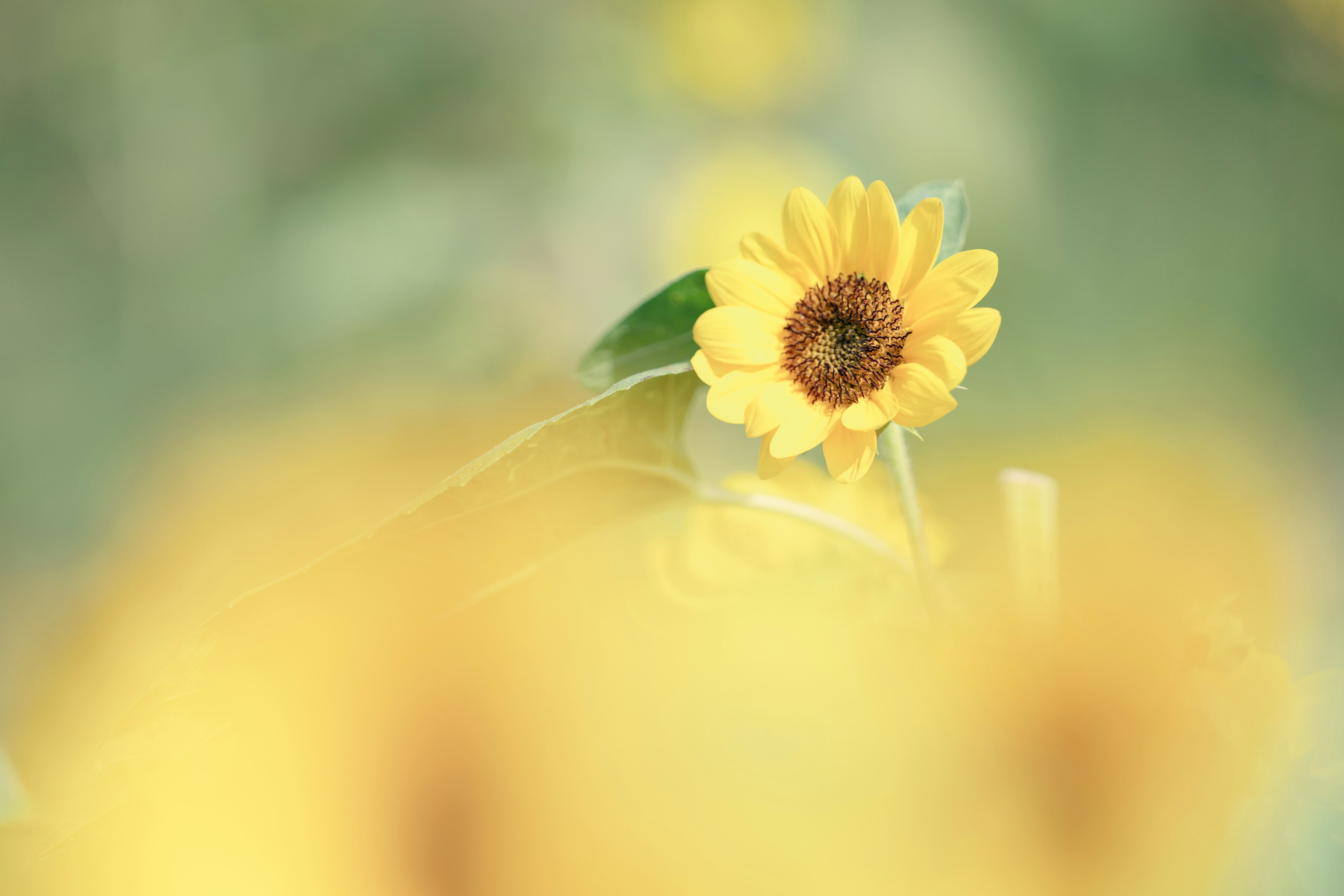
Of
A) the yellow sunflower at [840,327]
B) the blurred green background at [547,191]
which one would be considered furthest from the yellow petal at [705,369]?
the blurred green background at [547,191]

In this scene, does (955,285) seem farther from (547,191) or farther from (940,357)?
(547,191)

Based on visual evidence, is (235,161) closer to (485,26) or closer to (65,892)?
(485,26)

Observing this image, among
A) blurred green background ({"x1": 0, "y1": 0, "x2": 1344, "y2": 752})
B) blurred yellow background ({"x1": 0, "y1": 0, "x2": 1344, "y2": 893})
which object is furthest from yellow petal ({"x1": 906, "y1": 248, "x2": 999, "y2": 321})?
blurred green background ({"x1": 0, "y1": 0, "x2": 1344, "y2": 752})

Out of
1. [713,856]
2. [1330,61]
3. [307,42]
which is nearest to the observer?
[713,856]

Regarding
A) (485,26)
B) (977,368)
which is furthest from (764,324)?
(485,26)

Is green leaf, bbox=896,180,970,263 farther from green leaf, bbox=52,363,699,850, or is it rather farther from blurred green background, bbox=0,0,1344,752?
blurred green background, bbox=0,0,1344,752

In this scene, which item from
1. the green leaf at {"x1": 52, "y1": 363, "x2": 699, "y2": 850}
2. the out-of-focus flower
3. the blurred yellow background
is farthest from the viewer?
the out-of-focus flower
